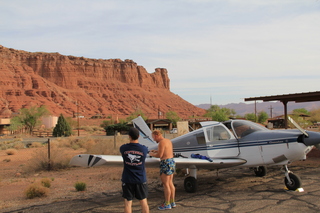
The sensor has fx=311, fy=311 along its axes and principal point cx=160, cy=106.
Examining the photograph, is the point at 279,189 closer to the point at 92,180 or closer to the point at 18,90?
the point at 92,180

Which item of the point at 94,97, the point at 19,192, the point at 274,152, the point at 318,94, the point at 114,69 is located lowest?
the point at 19,192

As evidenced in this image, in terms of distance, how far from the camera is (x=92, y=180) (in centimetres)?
1171

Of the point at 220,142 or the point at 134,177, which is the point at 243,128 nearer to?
the point at 220,142

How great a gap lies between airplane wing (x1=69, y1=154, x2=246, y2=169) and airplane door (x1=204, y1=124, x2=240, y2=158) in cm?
21

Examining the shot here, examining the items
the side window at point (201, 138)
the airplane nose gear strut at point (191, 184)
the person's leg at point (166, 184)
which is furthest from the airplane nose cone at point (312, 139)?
the person's leg at point (166, 184)

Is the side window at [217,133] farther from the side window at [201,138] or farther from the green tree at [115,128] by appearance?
the green tree at [115,128]

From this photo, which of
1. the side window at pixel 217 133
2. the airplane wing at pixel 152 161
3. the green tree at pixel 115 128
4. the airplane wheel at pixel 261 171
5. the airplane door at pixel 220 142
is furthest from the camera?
the green tree at pixel 115 128

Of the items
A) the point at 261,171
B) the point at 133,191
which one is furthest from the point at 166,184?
the point at 261,171

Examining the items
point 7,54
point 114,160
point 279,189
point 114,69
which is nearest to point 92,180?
point 114,160

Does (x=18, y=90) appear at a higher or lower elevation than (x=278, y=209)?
higher

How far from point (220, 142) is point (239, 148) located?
1.83 ft

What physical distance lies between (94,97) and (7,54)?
39.6 meters

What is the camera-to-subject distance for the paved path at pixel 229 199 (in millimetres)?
6703

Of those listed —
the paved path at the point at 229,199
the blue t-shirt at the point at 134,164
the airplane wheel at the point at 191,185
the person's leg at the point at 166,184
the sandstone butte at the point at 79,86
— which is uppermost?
the sandstone butte at the point at 79,86
